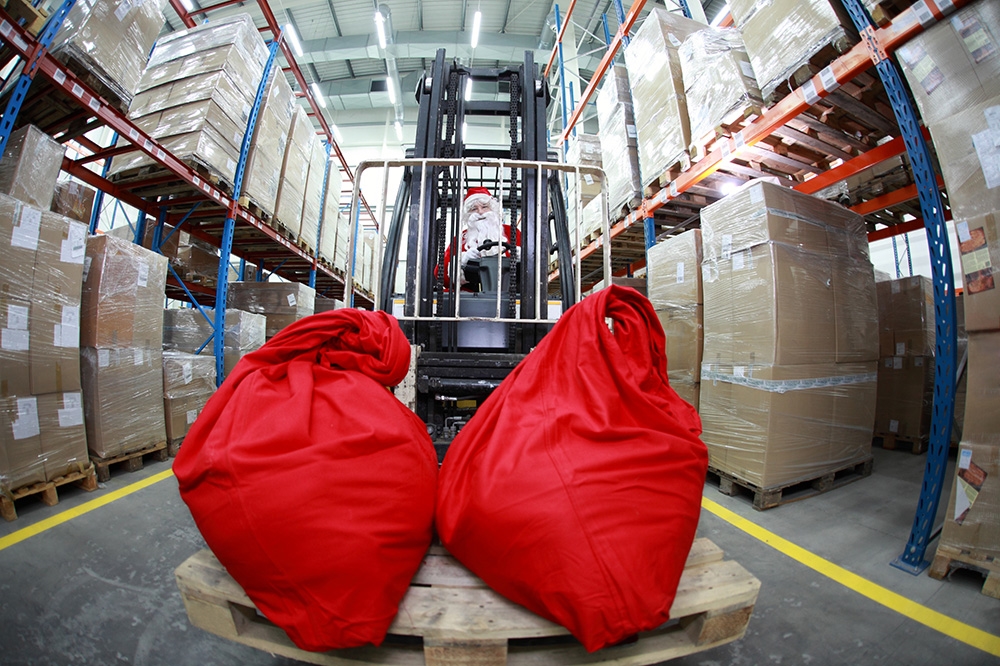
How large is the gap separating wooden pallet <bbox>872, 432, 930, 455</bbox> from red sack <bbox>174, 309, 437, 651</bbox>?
5.81m

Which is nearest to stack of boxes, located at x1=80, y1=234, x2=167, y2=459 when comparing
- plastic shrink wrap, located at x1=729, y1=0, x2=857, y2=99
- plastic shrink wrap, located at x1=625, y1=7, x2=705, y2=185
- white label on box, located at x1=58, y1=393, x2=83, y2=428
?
white label on box, located at x1=58, y1=393, x2=83, y2=428

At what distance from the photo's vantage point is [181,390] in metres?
4.00

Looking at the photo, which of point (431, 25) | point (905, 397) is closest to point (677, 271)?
point (905, 397)

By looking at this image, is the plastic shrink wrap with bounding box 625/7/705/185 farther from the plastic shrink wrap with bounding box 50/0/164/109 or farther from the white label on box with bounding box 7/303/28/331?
the white label on box with bounding box 7/303/28/331

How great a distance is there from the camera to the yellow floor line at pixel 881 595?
1.61 metres

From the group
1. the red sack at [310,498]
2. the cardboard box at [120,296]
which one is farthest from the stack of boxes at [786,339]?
the cardboard box at [120,296]

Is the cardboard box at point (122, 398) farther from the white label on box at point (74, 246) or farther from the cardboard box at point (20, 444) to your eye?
the white label on box at point (74, 246)

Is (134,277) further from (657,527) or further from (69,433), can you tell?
(657,527)

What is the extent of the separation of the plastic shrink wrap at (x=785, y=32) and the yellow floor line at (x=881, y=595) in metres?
3.45

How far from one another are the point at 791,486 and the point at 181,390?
608cm

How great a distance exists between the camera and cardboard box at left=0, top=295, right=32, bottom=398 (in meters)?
2.52

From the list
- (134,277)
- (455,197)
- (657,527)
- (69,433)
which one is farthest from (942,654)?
Answer: (134,277)

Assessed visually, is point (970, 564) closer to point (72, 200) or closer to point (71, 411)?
point (71, 411)

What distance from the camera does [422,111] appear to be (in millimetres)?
3133
